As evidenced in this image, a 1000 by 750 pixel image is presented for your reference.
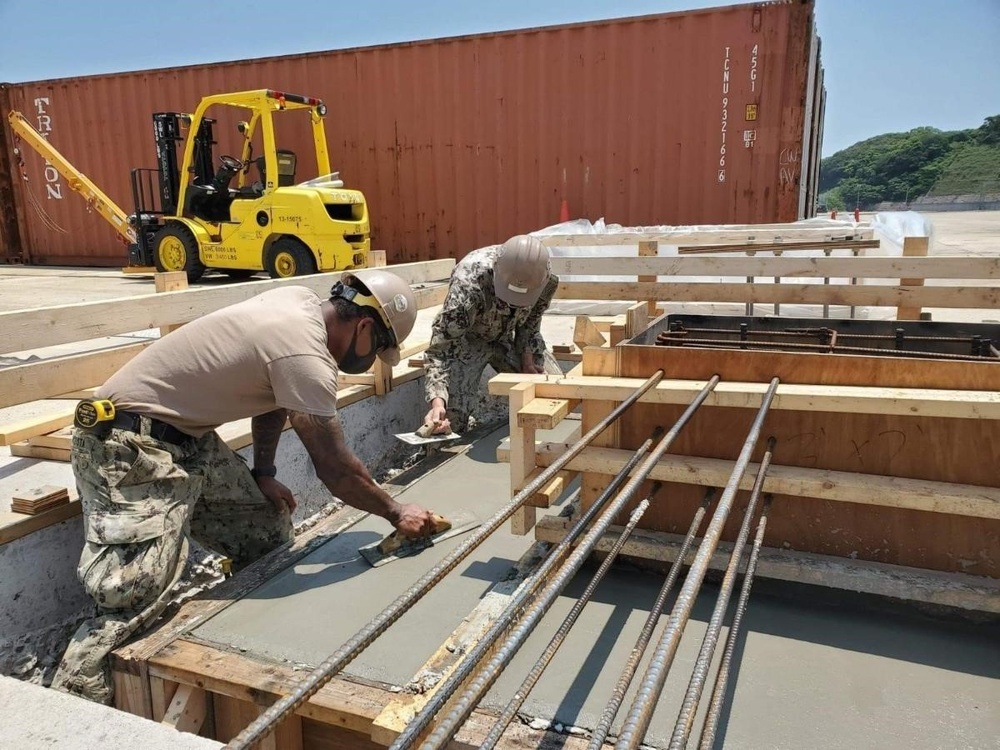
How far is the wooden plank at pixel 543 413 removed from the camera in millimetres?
2543

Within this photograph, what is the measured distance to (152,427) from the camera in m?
2.59

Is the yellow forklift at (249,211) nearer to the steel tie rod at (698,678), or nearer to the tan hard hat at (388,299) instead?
the tan hard hat at (388,299)

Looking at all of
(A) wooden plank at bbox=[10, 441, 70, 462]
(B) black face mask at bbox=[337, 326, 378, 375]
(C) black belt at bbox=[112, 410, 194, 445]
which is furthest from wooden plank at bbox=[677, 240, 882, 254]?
(A) wooden plank at bbox=[10, 441, 70, 462]

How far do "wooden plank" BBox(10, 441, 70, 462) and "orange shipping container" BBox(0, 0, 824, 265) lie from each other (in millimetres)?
8554

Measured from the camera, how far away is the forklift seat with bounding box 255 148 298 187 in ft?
32.7

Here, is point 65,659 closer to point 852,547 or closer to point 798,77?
point 852,547

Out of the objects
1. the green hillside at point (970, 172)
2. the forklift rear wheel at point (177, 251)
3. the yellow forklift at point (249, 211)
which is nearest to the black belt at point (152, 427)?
the yellow forklift at point (249, 211)

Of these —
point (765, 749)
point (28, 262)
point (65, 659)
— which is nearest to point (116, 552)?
point (65, 659)

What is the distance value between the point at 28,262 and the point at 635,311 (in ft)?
55.2

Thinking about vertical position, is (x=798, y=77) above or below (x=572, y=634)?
above

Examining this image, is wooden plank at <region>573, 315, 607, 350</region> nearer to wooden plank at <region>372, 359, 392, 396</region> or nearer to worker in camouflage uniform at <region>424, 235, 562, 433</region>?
worker in camouflage uniform at <region>424, 235, 562, 433</region>

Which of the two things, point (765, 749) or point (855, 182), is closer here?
point (765, 749)

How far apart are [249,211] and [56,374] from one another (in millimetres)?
7323

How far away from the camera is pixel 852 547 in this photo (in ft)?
8.46
